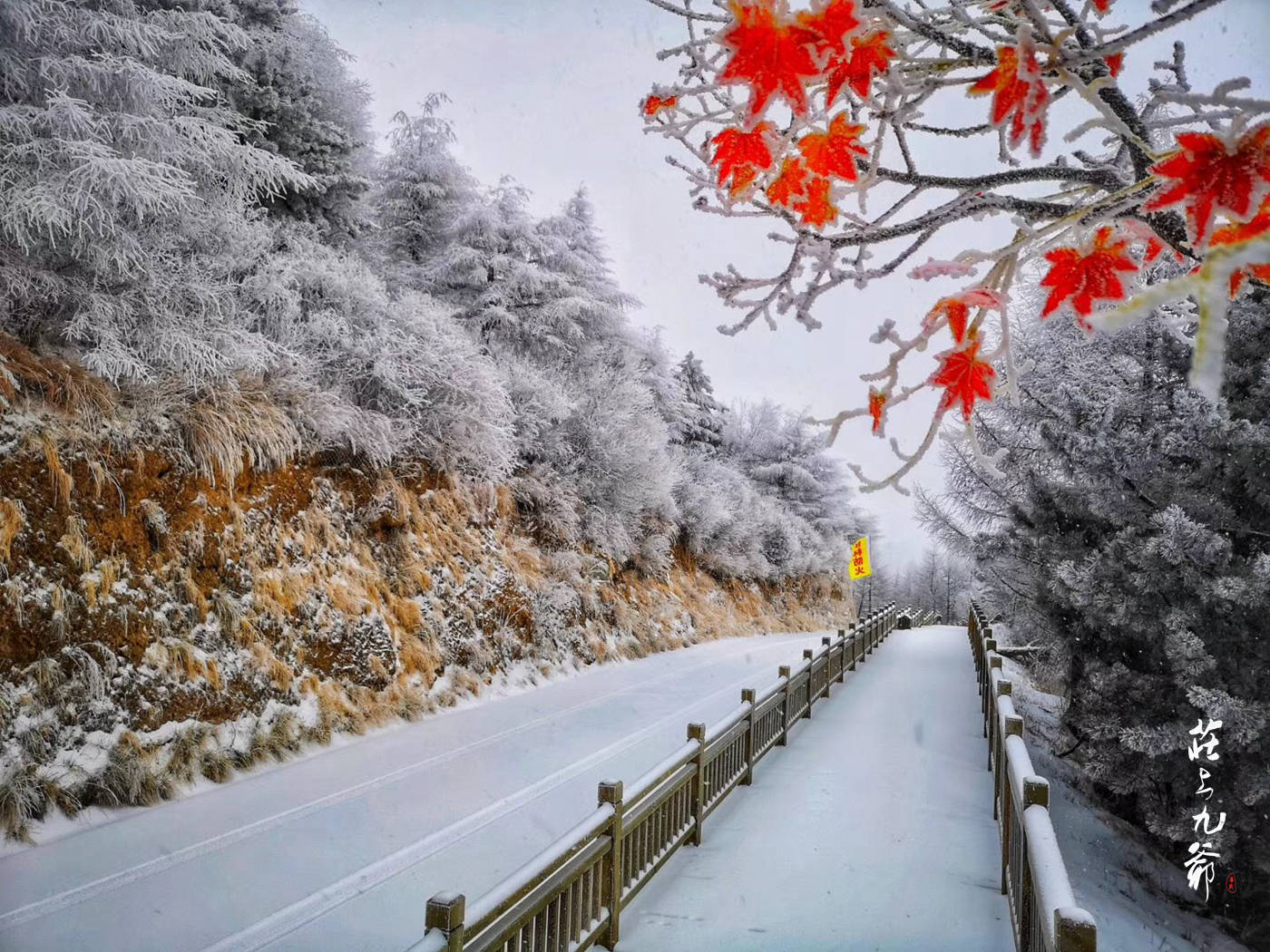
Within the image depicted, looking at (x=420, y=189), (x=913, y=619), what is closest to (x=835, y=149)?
(x=420, y=189)

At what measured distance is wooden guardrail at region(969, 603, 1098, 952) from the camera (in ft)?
7.11

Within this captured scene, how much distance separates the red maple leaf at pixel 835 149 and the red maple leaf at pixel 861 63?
0.51ft

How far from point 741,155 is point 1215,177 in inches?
31.3

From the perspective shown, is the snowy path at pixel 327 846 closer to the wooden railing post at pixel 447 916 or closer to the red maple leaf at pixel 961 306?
the wooden railing post at pixel 447 916

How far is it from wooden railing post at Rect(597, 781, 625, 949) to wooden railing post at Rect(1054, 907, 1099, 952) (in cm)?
237

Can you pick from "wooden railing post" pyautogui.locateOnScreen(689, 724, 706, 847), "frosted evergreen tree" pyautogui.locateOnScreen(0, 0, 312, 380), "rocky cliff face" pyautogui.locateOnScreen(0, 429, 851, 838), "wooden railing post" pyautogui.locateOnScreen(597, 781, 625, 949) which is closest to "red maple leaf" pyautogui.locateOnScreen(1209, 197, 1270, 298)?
"wooden railing post" pyautogui.locateOnScreen(597, 781, 625, 949)

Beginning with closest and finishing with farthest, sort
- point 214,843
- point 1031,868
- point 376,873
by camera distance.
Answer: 1. point 1031,868
2. point 376,873
3. point 214,843

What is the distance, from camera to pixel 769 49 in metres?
0.99

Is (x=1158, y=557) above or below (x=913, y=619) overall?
above

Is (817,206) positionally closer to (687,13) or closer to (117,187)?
(687,13)

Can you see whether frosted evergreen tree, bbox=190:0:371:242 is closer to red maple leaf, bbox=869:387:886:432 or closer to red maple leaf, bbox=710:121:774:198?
red maple leaf, bbox=710:121:774:198

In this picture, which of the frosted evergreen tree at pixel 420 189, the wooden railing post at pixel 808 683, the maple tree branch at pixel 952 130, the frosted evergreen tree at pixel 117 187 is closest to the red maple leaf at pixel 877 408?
the maple tree branch at pixel 952 130

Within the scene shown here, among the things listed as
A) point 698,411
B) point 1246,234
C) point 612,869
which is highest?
point 698,411

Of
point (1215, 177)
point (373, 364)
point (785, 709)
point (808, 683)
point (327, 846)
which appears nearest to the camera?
point (1215, 177)
